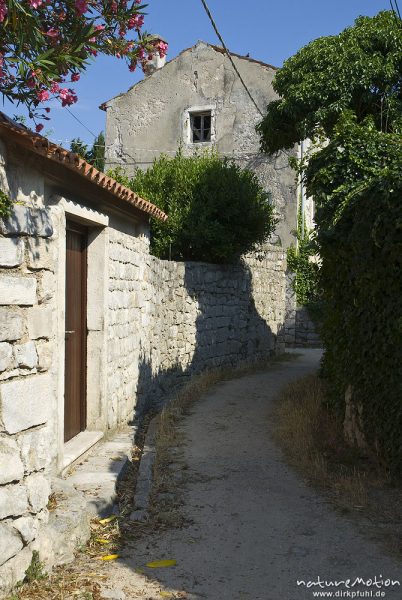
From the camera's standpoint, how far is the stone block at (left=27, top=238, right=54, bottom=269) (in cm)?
356

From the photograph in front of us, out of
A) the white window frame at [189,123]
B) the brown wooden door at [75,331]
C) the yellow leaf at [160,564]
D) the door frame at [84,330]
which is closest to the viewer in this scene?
the yellow leaf at [160,564]

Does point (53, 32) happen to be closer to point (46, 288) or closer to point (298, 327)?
point (46, 288)

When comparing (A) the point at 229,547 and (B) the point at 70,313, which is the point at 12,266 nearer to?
(A) the point at 229,547

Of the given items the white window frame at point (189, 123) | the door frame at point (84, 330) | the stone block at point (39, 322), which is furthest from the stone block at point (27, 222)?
the white window frame at point (189, 123)

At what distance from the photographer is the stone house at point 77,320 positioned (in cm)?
340

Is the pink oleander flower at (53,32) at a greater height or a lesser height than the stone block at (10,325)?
greater

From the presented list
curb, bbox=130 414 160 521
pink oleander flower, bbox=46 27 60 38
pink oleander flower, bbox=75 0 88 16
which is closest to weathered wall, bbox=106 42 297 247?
curb, bbox=130 414 160 521

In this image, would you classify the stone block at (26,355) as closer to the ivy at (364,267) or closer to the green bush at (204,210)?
the ivy at (364,267)

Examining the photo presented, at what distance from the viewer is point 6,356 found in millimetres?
3332

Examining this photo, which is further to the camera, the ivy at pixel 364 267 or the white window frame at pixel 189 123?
the white window frame at pixel 189 123

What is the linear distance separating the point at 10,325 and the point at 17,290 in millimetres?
194

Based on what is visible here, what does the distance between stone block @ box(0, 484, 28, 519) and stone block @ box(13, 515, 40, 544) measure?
0.14ft

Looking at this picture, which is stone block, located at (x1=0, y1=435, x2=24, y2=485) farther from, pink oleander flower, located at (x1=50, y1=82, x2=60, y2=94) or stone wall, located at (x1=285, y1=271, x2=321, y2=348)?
stone wall, located at (x1=285, y1=271, x2=321, y2=348)

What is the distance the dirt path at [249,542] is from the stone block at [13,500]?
702 millimetres
